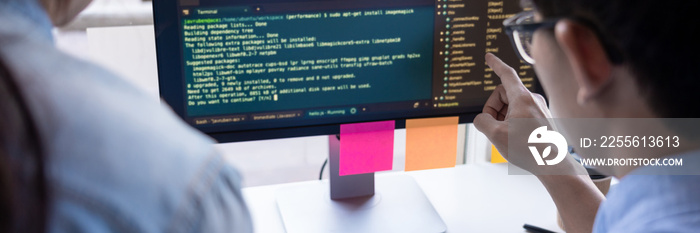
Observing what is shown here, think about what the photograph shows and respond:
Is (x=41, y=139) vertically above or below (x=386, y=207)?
above

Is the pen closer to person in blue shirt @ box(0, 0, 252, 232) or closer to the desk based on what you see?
the desk

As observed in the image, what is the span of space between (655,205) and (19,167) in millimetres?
464

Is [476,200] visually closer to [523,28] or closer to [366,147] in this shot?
[366,147]

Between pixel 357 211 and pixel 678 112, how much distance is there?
0.49 metres

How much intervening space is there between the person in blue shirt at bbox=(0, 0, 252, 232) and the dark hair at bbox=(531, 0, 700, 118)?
295mm

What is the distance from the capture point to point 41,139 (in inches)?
12.5

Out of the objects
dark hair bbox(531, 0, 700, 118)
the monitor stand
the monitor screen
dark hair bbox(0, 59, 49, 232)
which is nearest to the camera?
dark hair bbox(0, 59, 49, 232)

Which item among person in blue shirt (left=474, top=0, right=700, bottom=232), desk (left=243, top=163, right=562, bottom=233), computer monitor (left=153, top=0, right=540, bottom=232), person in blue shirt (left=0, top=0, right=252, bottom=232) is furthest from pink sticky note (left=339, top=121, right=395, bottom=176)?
person in blue shirt (left=0, top=0, right=252, bottom=232)

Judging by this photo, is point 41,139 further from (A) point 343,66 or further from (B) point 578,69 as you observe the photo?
(A) point 343,66

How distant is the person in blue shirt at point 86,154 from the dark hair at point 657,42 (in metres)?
0.29

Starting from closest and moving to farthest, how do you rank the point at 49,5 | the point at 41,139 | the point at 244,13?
the point at 41,139, the point at 49,5, the point at 244,13

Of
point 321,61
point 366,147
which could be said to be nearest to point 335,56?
point 321,61

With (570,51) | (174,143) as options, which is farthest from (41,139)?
(570,51)

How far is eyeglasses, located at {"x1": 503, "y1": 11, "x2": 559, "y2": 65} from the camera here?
56 centimetres
